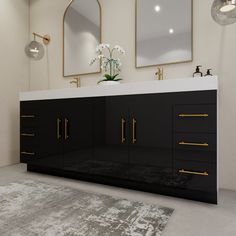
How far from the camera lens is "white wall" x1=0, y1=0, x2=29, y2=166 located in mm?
3188

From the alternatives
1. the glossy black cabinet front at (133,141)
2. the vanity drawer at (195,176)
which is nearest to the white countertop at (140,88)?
the glossy black cabinet front at (133,141)

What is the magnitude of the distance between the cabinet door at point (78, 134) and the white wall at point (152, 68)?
0.70 meters

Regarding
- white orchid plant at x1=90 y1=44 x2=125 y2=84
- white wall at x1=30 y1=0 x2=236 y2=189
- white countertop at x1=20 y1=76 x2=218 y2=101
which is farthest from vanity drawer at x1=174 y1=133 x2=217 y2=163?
white orchid plant at x1=90 y1=44 x2=125 y2=84

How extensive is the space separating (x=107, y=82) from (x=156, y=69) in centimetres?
62

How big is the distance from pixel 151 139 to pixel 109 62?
1195 millimetres

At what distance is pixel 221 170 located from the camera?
223cm

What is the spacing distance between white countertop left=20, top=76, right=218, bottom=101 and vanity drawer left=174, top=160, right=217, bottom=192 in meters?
0.64

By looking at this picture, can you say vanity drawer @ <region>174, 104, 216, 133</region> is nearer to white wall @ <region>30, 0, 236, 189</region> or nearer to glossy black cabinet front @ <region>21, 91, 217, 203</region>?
glossy black cabinet front @ <region>21, 91, 217, 203</region>

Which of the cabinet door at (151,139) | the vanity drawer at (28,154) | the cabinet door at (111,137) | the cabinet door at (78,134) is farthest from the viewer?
the vanity drawer at (28,154)

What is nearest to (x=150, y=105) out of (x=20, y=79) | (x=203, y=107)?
(x=203, y=107)

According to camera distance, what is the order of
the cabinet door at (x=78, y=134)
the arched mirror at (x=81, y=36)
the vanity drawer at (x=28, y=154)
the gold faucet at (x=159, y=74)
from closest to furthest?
the cabinet door at (x=78, y=134) < the gold faucet at (x=159, y=74) < the vanity drawer at (x=28, y=154) < the arched mirror at (x=81, y=36)

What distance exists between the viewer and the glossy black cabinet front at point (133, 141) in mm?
1767

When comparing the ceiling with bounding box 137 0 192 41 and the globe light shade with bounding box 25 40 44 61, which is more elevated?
the ceiling with bounding box 137 0 192 41

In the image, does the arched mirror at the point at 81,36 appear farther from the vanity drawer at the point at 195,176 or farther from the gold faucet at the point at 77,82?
the vanity drawer at the point at 195,176
